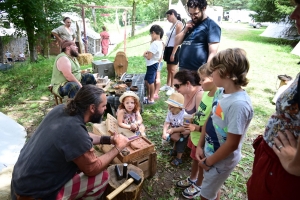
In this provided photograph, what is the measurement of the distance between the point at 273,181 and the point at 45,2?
35.4ft

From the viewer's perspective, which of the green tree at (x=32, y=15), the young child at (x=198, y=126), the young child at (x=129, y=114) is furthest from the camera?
the green tree at (x=32, y=15)

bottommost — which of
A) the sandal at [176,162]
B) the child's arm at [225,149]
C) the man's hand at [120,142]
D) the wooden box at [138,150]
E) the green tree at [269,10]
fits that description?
the sandal at [176,162]

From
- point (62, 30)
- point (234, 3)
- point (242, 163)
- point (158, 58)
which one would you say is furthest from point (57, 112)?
point (234, 3)

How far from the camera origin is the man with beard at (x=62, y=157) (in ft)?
5.89

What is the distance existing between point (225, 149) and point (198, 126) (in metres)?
0.82

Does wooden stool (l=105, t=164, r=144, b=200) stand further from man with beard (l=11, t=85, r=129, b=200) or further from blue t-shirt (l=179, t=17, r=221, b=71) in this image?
blue t-shirt (l=179, t=17, r=221, b=71)

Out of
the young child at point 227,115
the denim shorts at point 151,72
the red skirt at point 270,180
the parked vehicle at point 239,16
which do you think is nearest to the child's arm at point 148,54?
the denim shorts at point 151,72

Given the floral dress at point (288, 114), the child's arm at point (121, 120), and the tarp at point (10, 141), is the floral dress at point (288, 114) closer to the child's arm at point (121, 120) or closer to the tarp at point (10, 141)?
the child's arm at point (121, 120)

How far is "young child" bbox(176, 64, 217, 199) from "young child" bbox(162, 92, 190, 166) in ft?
1.23

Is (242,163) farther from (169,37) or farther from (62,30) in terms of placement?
(62,30)

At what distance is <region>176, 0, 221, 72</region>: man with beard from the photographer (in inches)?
127

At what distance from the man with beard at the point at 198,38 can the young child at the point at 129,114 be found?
1075mm

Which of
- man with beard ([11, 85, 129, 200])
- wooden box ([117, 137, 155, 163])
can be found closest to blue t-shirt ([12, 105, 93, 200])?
man with beard ([11, 85, 129, 200])

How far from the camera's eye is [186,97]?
10.2 feet
